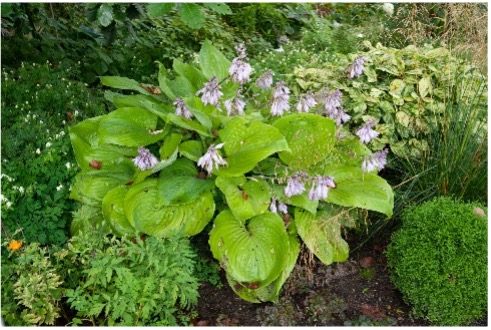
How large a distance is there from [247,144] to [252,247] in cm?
57

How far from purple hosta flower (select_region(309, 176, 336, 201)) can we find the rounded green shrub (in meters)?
0.61

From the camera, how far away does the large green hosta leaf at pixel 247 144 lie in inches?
Result: 130

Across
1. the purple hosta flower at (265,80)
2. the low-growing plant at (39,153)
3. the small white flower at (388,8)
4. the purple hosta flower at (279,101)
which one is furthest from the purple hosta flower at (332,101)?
the small white flower at (388,8)

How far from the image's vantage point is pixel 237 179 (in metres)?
3.42

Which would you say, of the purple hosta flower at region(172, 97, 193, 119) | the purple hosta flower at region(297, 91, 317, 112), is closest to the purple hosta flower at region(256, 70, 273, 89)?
the purple hosta flower at region(297, 91, 317, 112)

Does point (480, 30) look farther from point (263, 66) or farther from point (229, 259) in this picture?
point (229, 259)

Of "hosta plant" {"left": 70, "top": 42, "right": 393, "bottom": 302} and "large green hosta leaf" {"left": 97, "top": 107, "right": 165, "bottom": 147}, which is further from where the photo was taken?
"large green hosta leaf" {"left": 97, "top": 107, "right": 165, "bottom": 147}

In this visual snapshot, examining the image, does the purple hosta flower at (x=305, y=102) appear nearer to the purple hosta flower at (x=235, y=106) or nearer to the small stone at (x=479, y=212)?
the purple hosta flower at (x=235, y=106)

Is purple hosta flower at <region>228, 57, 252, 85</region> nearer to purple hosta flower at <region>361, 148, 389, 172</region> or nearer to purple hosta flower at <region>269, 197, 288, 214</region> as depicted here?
purple hosta flower at <region>269, 197, 288, 214</region>

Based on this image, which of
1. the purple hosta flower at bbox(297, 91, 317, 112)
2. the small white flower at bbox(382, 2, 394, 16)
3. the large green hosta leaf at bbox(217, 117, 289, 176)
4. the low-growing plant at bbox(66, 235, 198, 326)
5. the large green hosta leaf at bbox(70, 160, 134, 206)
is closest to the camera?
the low-growing plant at bbox(66, 235, 198, 326)

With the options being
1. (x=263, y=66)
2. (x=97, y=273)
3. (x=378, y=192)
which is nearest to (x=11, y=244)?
(x=97, y=273)

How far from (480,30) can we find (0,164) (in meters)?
3.16

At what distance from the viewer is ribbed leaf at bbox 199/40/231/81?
4016 millimetres

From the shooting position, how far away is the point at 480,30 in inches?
161
